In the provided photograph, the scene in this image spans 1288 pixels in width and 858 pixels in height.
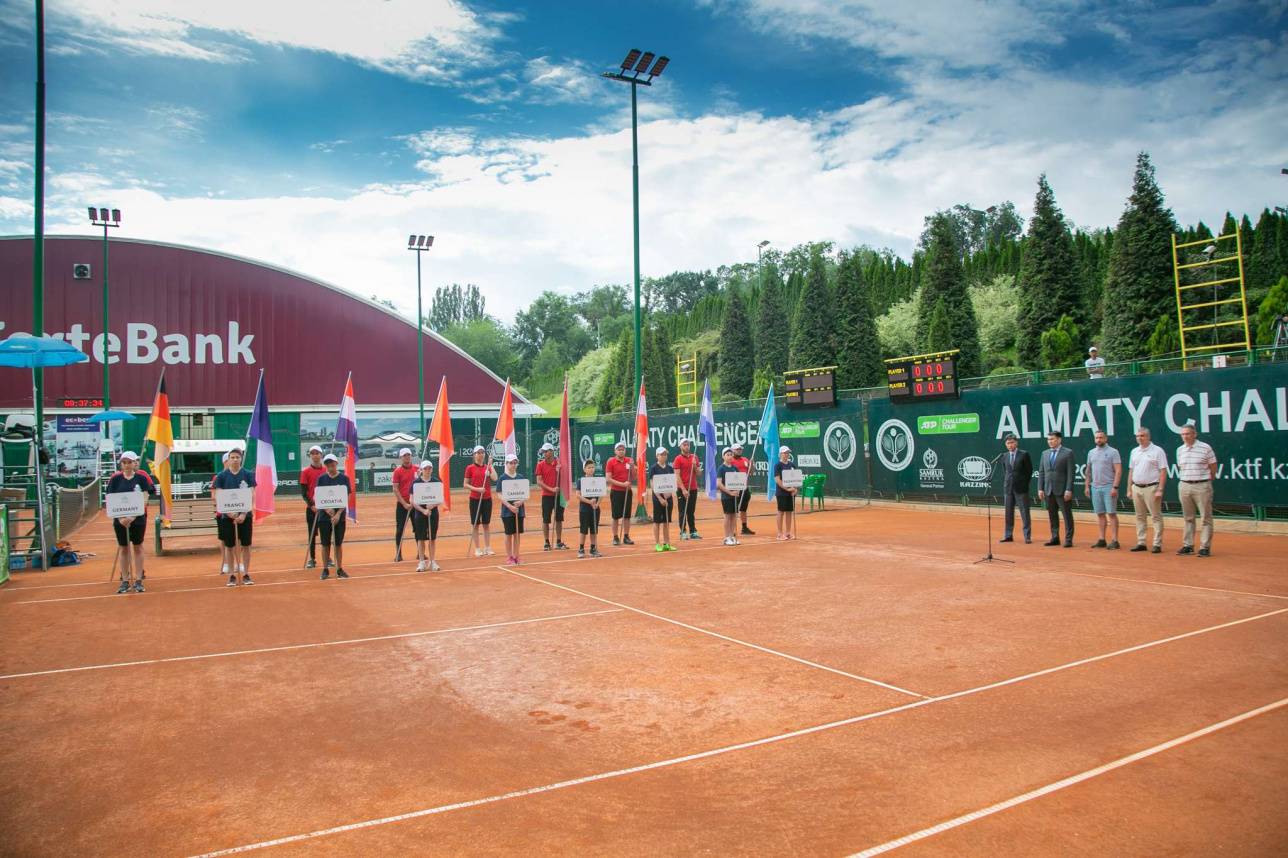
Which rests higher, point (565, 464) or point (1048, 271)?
point (1048, 271)

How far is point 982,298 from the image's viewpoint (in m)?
49.0

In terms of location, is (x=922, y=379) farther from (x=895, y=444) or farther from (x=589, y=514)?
(x=589, y=514)

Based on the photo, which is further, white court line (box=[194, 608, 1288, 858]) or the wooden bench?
the wooden bench

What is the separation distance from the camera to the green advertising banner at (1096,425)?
15430 millimetres

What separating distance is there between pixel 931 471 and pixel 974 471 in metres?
1.43

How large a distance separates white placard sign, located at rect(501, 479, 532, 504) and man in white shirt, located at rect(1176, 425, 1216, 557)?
10648 mm

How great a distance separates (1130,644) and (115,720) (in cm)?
846

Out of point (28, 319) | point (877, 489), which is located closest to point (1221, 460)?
point (877, 489)

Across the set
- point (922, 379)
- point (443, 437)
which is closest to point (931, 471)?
point (922, 379)

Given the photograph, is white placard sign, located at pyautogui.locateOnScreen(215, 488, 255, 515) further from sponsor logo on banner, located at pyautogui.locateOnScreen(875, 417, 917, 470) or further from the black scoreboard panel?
sponsor logo on banner, located at pyautogui.locateOnScreen(875, 417, 917, 470)

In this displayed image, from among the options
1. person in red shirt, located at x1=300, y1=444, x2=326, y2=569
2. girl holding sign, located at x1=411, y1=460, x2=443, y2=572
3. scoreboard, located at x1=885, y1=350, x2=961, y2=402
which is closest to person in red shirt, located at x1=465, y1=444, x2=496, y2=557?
girl holding sign, located at x1=411, y1=460, x2=443, y2=572

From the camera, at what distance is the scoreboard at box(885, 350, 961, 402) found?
2166cm

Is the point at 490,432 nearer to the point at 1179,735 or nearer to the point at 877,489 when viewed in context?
the point at 877,489

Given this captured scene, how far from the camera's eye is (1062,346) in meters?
35.2
